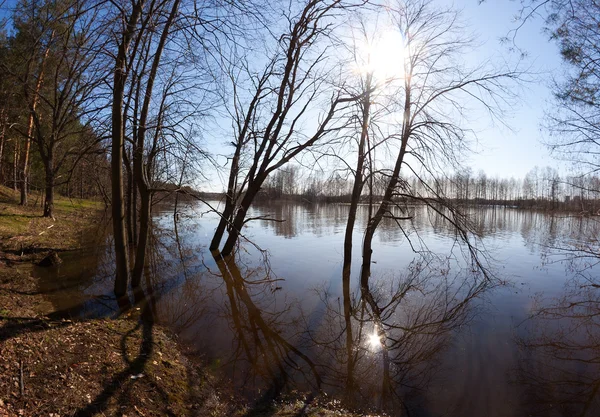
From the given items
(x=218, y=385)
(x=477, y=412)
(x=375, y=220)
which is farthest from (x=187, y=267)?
(x=477, y=412)

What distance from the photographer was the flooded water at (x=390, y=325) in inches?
202

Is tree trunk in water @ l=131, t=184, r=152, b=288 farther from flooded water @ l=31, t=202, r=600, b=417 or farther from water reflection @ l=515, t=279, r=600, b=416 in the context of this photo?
water reflection @ l=515, t=279, r=600, b=416

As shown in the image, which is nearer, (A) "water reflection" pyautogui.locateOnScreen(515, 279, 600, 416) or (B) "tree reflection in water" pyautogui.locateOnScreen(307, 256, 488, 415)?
(A) "water reflection" pyautogui.locateOnScreen(515, 279, 600, 416)

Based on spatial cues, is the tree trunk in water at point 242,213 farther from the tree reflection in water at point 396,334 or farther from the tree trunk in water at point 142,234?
the tree reflection in water at point 396,334

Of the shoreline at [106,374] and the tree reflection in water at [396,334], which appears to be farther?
the tree reflection in water at [396,334]

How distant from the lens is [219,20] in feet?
17.1

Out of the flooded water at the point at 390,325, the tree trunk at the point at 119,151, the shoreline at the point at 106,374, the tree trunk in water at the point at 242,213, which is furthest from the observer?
the tree trunk in water at the point at 242,213

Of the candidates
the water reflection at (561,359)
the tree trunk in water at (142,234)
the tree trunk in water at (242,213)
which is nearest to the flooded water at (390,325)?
the water reflection at (561,359)

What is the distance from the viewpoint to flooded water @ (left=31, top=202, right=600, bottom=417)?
5129 millimetres

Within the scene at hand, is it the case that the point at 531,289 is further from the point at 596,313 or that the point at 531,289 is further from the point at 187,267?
the point at 187,267

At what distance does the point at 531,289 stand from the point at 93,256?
47.6 ft

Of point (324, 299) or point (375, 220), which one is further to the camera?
point (375, 220)

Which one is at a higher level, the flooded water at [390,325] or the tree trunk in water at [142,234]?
the tree trunk in water at [142,234]

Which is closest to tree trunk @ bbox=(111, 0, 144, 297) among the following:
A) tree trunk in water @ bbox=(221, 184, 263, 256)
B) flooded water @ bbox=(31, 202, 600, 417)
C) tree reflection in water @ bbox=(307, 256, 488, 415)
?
flooded water @ bbox=(31, 202, 600, 417)
